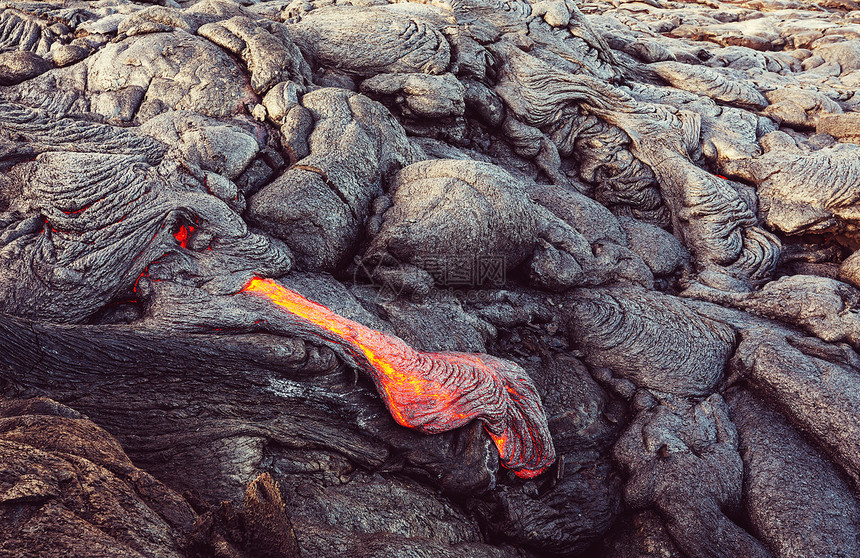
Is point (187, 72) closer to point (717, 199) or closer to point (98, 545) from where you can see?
point (98, 545)

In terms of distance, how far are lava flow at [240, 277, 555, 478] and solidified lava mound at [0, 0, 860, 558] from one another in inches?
1.4

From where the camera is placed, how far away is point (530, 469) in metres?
6.32

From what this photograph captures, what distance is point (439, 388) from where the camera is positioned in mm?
5953

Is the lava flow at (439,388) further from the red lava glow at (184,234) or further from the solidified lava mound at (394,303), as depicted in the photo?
the red lava glow at (184,234)

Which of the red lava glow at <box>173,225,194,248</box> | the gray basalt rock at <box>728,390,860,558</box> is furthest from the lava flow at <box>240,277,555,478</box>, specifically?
the gray basalt rock at <box>728,390,860,558</box>

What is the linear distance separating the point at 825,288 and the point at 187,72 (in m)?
10.9

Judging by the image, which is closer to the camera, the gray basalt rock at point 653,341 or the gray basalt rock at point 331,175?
the gray basalt rock at point 331,175

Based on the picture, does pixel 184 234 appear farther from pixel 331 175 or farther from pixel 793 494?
pixel 793 494

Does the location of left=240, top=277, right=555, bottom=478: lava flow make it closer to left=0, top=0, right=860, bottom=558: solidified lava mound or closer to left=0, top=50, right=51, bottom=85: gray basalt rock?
left=0, top=0, right=860, bottom=558: solidified lava mound

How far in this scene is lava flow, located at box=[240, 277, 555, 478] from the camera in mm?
5906

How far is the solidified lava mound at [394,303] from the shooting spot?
4.97 m

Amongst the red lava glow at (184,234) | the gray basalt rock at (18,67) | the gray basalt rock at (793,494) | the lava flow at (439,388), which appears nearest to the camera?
the gray basalt rock at (793,494)

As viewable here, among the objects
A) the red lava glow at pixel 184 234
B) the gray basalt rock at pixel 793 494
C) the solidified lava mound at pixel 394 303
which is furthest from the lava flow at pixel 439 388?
the gray basalt rock at pixel 793 494

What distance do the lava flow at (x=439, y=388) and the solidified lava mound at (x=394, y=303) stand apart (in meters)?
0.03
